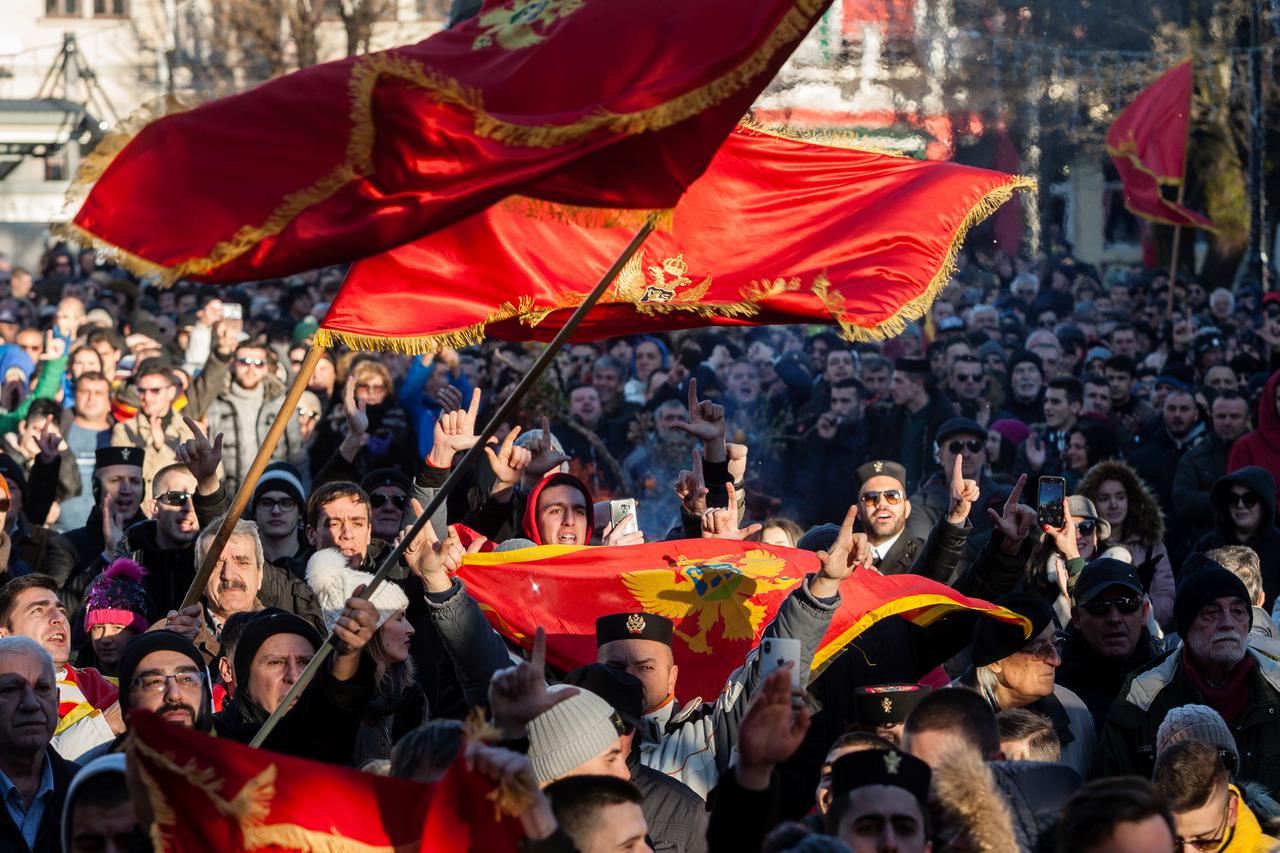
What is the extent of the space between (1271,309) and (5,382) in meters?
9.69

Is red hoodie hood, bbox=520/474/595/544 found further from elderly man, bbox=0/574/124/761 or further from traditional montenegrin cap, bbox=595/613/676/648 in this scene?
elderly man, bbox=0/574/124/761

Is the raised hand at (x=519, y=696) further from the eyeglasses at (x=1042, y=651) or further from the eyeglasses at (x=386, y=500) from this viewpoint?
the eyeglasses at (x=386, y=500)

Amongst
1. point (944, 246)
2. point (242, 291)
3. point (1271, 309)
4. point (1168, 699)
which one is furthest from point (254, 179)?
point (242, 291)

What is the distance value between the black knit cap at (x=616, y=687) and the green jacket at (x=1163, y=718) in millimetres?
1655

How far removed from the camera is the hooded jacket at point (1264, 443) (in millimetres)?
10953

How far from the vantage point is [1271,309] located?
55.7 ft

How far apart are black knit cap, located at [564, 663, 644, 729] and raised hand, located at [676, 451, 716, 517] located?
2.24m

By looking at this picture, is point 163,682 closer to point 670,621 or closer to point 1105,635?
point 670,621

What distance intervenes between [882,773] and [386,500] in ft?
15.3

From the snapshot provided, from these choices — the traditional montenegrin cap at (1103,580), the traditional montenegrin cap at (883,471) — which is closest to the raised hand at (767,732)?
the traditional montenegrin cap at (1103,580)

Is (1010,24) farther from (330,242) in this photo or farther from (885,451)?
(330,242)

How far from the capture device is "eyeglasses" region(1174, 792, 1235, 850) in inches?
210

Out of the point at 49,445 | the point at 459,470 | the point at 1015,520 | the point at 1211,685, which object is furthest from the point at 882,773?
the point at 49,445

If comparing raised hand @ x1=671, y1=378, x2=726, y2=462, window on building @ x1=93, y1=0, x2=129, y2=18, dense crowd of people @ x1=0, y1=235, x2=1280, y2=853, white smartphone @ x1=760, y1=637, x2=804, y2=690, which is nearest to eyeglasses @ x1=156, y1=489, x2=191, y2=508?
dense crowd of people @ x1=0, y1=235, x2=1280, y2=853
